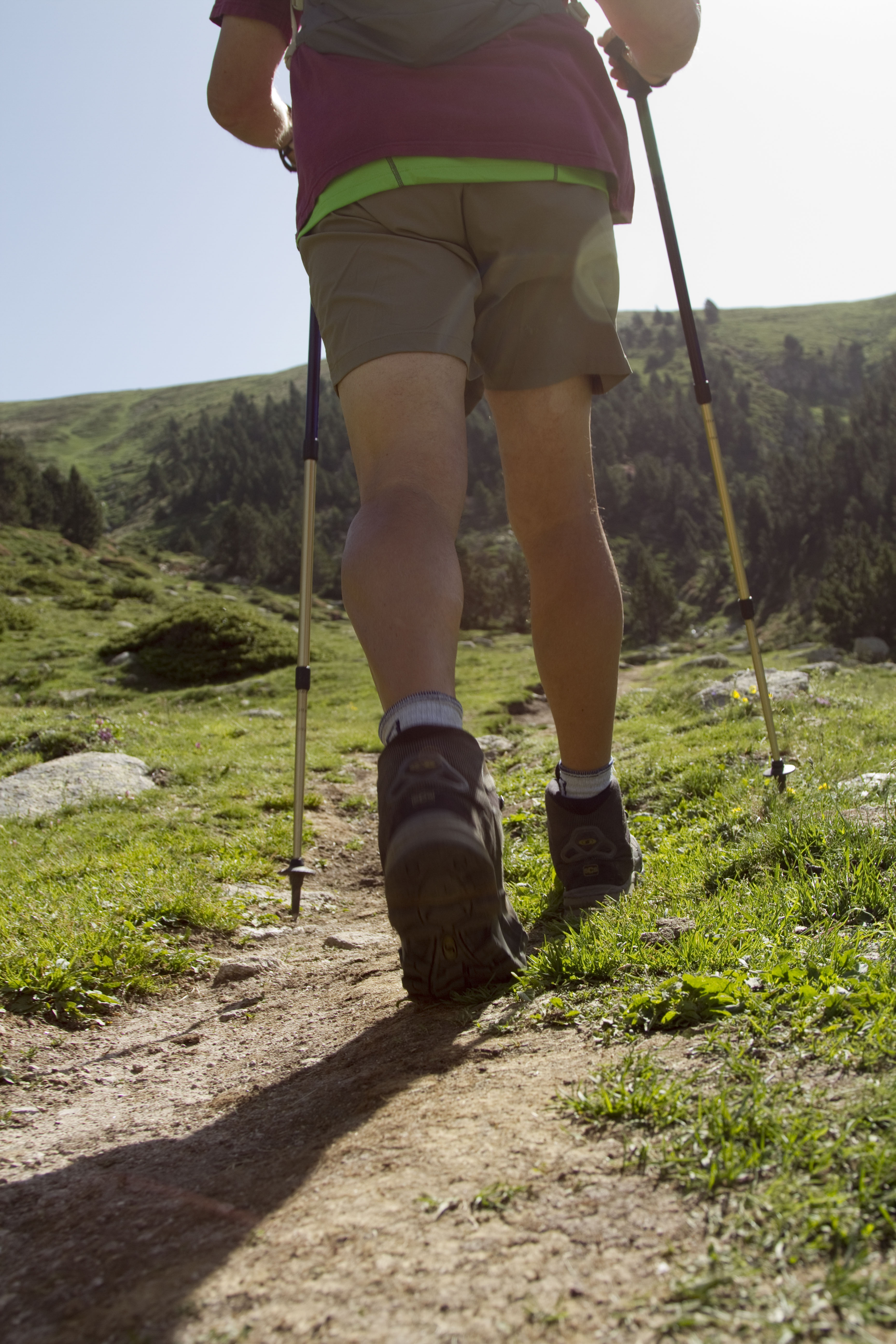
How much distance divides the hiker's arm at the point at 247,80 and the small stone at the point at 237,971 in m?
2.77

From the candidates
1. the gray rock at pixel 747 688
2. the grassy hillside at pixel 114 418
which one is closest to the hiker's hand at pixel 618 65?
the gray rock at pixel 747 688

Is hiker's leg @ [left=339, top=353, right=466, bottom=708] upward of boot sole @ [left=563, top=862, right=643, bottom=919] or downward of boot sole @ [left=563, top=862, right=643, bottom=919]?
upward

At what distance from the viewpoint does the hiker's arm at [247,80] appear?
2457 millimetres

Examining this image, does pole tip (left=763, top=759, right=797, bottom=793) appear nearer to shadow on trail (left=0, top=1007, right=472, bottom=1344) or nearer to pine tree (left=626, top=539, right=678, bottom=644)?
shadow on trail (left=0, top=1007, right=472, bottom=1344)

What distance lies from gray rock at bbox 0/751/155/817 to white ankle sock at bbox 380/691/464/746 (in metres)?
4.89

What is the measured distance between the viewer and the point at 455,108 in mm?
2049

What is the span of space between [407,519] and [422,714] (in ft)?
1.47

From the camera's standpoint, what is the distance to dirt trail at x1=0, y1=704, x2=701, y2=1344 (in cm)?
98

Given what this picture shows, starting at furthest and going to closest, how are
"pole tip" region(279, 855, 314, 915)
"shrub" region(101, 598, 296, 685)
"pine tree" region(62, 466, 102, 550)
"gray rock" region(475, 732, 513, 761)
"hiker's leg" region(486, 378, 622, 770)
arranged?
"pine tree" region(62, 466, 102, 550), "shrub" region(101, 598, 296, 685), "gray rock" region(475, 732, 513, 761), "pole tip" region(279, 855, 314, 915), "hiker's leg" region(486, 378, 622, 770)

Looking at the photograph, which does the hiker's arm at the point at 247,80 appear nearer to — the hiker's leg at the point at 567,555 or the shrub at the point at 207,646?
the hiker's leg at the point at 567,555

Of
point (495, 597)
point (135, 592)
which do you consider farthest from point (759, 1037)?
point (495, 597)

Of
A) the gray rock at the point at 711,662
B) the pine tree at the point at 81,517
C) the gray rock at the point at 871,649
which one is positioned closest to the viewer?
the gray rock at the point at 711,662

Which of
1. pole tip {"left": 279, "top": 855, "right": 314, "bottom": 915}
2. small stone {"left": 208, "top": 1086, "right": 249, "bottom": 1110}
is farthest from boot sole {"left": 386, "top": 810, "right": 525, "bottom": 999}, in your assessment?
pole tip {"left": 279, "top": 855, "right": 314, "bottom": 915}

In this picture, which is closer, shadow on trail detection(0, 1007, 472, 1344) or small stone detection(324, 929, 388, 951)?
shadow on trail detection(0, 1007, 472, 1344)
